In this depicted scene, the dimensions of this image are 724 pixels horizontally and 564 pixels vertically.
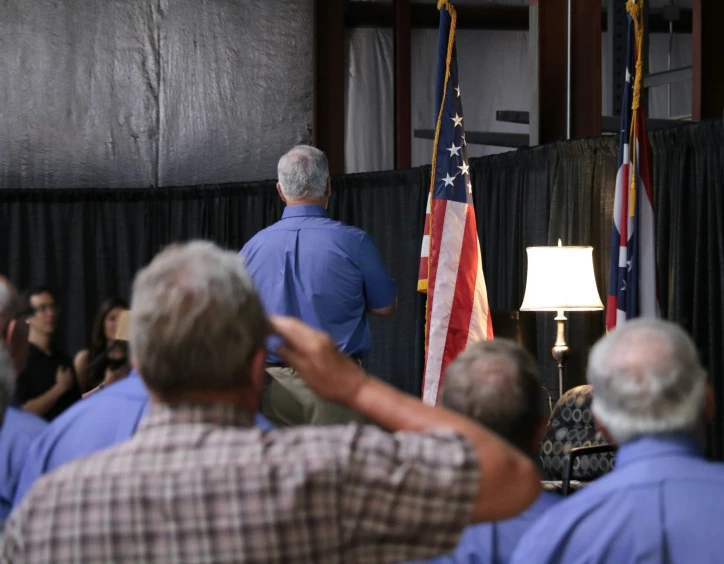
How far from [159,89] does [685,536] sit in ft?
24.5

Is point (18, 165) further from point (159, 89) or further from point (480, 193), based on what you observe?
point (480, 193)

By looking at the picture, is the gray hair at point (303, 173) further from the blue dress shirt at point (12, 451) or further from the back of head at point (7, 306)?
the blue dress shirt at point (12, 451)

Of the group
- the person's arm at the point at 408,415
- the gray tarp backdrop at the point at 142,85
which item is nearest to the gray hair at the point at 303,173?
the person's arm at the point at 408,415

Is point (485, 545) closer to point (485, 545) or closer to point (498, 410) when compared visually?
point (485, 545)

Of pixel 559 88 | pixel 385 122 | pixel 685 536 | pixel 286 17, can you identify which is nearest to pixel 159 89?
pixel 286 17

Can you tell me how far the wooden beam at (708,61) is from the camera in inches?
214

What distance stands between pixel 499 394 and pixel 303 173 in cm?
193

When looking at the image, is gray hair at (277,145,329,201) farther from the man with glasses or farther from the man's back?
the man's back

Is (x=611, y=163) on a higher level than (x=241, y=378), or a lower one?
higher

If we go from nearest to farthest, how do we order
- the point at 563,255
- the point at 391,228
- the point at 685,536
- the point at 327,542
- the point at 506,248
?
1. the point at 327,542
2. the point at 685,536
3. the point at 563,255
4. the point at 506,248
5. the point at 391,228

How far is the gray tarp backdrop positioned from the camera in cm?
837

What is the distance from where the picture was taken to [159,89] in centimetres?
842

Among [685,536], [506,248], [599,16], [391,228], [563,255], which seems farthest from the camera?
[391,228]

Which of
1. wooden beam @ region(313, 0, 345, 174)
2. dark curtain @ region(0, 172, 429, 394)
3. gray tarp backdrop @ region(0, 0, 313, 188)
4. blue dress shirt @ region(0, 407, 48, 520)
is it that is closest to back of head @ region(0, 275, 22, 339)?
blue dress shirt @ region(0, 407, 48, 520)
